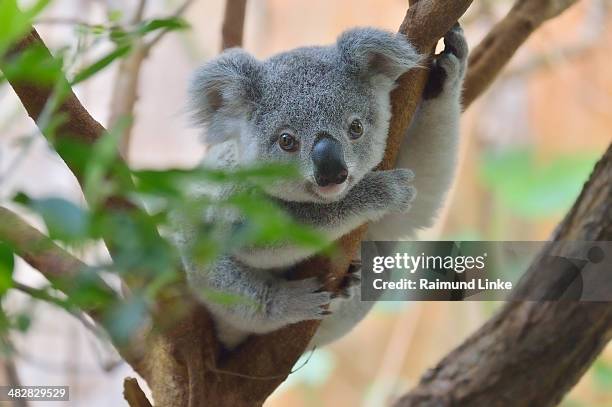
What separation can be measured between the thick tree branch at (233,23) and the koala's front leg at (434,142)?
913 millimetres

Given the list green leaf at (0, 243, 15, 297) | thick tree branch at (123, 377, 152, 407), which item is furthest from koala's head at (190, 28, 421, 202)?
green leaf at (0, 243, 15, 297)

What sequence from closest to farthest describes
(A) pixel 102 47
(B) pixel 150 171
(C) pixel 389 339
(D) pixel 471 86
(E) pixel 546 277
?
1. (B) pixel 150 171
2. (E) pixel 546 277
3. (D) pixel 471 86
4. (A) pixel 102 47
5. (C) pixel 389 339

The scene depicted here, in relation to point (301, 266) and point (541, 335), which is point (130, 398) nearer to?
point (301, 266)

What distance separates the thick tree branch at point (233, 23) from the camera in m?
2.82

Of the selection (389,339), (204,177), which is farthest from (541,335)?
(389,339)

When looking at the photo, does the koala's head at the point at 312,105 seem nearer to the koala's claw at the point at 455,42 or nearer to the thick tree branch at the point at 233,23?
the koala's claw at the point at 455,42

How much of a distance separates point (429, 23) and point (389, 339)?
5786 mm

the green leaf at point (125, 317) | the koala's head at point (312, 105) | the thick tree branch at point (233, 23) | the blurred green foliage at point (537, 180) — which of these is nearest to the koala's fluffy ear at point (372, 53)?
the koala's head at point (312, 105)

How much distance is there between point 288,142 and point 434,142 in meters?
0.59

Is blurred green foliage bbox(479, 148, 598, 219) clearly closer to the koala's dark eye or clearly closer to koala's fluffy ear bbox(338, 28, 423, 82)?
koala's fluffy ear bbox(338, 28, 423, 82)

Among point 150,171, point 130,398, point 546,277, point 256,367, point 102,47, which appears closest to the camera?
point 150,171

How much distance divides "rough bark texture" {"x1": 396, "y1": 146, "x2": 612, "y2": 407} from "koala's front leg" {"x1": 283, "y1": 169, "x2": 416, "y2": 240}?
58cm

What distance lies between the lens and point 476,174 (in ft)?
24.9

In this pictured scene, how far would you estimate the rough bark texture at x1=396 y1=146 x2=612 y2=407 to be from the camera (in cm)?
215
